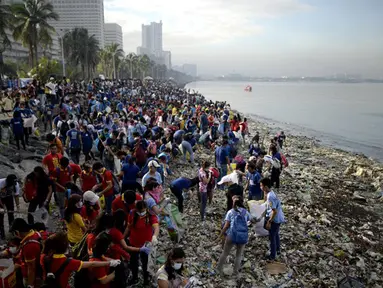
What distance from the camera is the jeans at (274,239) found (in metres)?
6.34

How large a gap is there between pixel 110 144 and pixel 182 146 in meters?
3.55

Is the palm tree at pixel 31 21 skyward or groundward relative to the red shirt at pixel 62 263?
skyward

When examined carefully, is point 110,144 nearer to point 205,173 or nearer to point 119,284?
point 205,173

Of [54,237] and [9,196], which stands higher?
[54,237]

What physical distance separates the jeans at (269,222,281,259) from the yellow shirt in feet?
12.0

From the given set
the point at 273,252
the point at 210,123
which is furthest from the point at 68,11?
the point at 273,252

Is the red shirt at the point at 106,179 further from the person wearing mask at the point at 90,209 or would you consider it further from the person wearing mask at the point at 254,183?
the person wearing mask at the point at 254,183

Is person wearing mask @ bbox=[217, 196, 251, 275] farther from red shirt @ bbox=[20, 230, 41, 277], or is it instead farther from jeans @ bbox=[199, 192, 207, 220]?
red shirt @ bbox=[20, 230, 41, 277]

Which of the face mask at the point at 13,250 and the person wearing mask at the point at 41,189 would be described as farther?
the person wearing mask at the point at 41,189

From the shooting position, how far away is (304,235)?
8070 mm

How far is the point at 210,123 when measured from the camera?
16938mm

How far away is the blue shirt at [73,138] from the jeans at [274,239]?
19.0 feet

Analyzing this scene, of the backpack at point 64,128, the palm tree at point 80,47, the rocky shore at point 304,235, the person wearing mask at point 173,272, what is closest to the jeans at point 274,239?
the rocky shore at point 304,235

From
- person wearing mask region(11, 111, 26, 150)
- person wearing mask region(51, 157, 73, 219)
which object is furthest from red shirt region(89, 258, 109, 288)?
person wearing mask region(11, 111, 26, 150)
